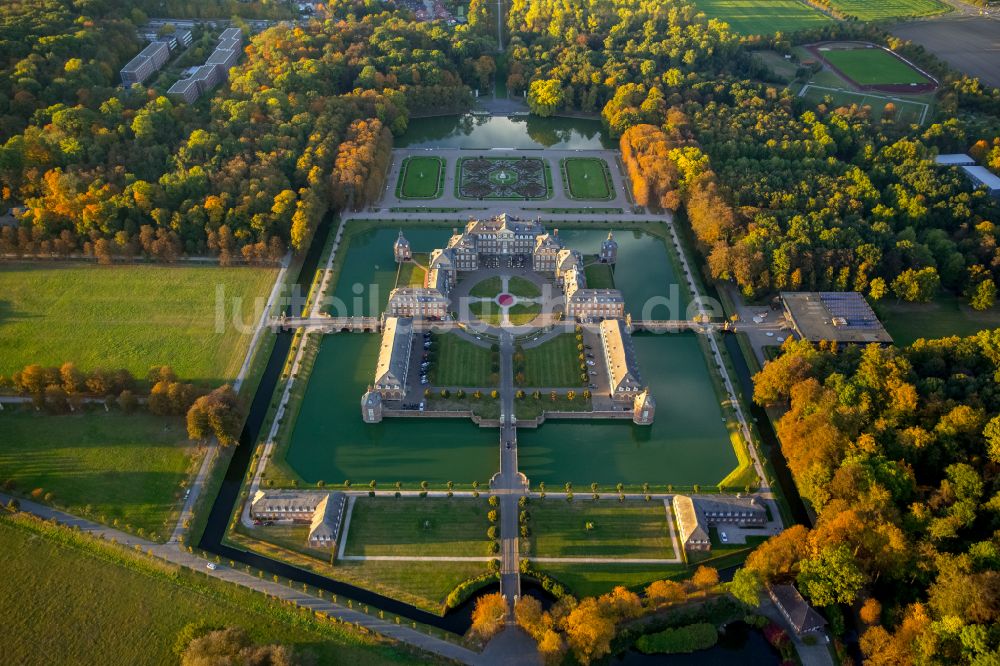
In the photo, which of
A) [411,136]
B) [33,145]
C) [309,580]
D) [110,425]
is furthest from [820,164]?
[33,145]

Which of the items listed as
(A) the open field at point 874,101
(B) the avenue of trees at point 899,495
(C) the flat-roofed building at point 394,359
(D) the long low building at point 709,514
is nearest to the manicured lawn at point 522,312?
(C) the flat-roofed building at point 394,359

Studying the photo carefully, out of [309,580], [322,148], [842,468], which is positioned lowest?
[309,580]

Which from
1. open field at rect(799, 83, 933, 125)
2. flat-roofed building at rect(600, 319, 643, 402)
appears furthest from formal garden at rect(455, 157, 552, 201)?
open field at rect(799, 83, 933, 125)

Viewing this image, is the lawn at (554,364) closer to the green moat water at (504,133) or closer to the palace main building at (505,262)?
the palace main building at (505,262)

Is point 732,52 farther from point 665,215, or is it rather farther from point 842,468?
point 842,468

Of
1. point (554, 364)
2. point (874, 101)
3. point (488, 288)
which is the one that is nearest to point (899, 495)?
point (554, 364)

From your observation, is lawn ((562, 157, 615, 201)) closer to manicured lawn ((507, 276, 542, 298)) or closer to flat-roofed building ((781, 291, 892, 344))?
manicured lawn ((507, 276, 542, 298))
